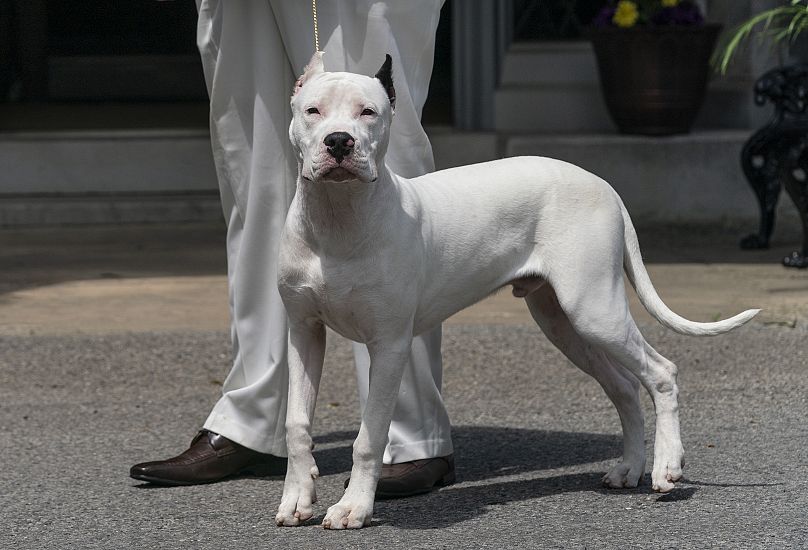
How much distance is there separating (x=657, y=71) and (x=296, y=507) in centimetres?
587

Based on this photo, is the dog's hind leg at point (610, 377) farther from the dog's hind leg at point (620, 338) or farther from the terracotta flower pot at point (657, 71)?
the terracotta flower pot at point (657, 71)

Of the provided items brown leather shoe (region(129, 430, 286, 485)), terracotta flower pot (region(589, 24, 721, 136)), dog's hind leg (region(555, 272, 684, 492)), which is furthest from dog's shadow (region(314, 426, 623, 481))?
terracotta flower pot (region(589, 24, 721, 136))

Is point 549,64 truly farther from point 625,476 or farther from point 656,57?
point 625,476

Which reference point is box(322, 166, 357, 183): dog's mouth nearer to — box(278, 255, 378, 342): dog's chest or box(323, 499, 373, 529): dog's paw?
box(278, 255, 378, 342): dog's chest

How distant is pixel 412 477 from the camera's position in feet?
13.4

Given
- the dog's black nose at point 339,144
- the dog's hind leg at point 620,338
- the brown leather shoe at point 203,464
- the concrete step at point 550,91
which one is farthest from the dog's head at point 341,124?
the concrete step at point 550,91

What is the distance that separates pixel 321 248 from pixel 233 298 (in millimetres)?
784

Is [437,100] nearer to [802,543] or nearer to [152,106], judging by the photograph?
[152,106]

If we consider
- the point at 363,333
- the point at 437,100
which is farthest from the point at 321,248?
the point at 437,100

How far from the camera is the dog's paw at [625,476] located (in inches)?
161

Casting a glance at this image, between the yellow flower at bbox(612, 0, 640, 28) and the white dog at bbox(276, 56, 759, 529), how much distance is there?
513cm

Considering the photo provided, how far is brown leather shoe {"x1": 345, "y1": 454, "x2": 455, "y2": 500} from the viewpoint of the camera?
13.3 feet

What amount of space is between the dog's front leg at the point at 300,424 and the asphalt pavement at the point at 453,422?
0.07m

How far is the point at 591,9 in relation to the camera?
994 cm
